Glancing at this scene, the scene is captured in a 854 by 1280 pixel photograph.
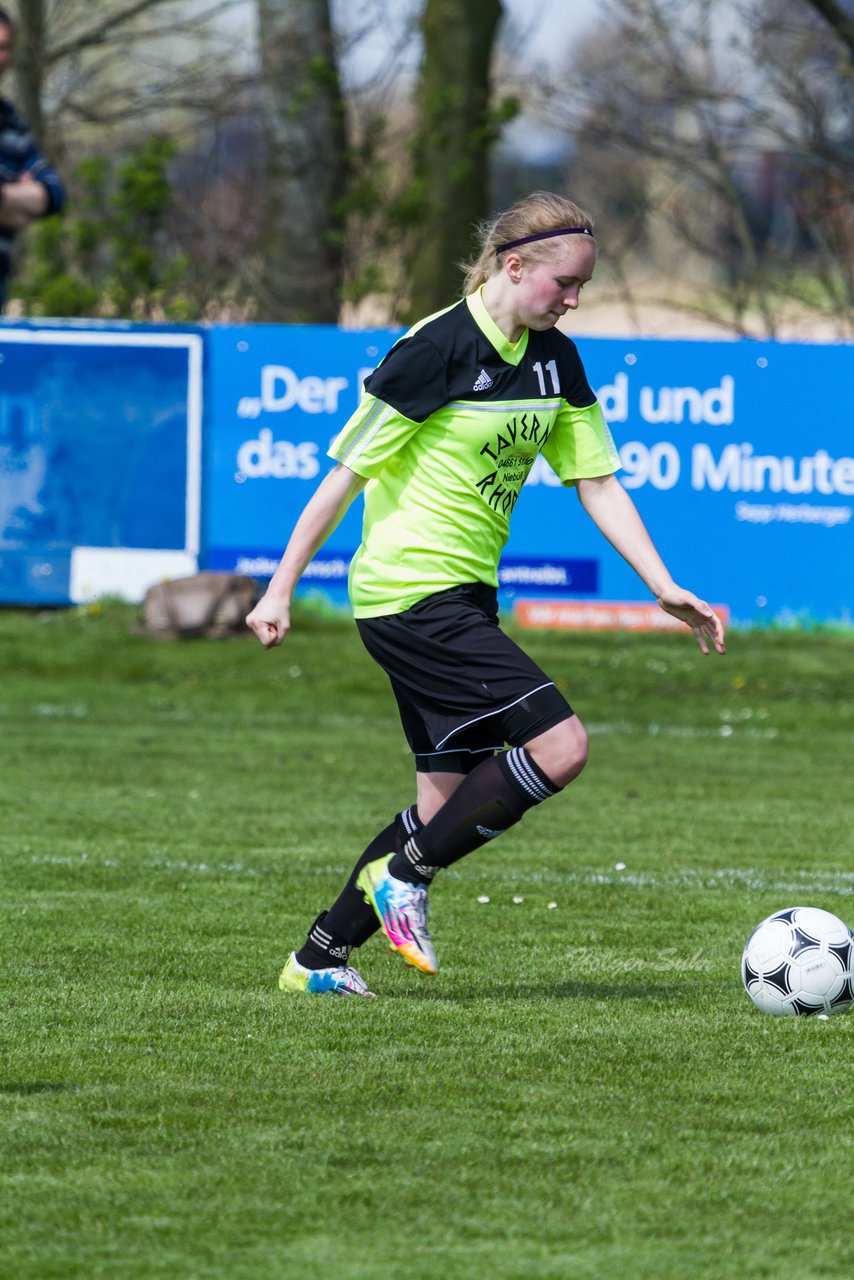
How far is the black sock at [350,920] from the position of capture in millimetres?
5273

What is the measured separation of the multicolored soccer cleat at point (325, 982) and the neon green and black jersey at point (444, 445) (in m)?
0.95

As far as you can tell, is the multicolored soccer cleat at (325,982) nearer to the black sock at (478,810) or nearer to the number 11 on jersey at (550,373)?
the black sock at (478,810)

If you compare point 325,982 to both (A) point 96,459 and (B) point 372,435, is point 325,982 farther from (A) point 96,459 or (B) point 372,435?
(A) point 96,459

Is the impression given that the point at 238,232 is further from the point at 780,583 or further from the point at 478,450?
the point at 478,450

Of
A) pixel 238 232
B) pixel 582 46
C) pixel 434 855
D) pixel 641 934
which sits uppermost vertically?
pixel 582 46

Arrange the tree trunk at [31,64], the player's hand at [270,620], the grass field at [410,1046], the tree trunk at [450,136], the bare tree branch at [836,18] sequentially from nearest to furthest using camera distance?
1. the grass field at [410,1046]
2. the player's hand at [270,620]
3. the tree trunk at [450,136]
4. the bare tree branch at [836,18]
5. the tree trunk at [31,64]

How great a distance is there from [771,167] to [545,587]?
10177mm

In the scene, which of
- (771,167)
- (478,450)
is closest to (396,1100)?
(478,450)

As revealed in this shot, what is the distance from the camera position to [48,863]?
7.37m

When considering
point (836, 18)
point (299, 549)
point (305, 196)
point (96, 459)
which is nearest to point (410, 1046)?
point (299, 549)

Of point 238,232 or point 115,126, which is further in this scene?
point 115,126

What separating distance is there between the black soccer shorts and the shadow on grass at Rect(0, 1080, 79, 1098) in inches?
53.1

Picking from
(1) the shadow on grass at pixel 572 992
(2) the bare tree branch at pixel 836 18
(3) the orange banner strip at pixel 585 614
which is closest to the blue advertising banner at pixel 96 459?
(3) the orange banner strip at pixel 585 614

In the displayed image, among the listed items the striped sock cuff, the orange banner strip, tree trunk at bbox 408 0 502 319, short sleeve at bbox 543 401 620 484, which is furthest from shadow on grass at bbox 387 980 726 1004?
tree trunk at bbox 408 0 502 319
